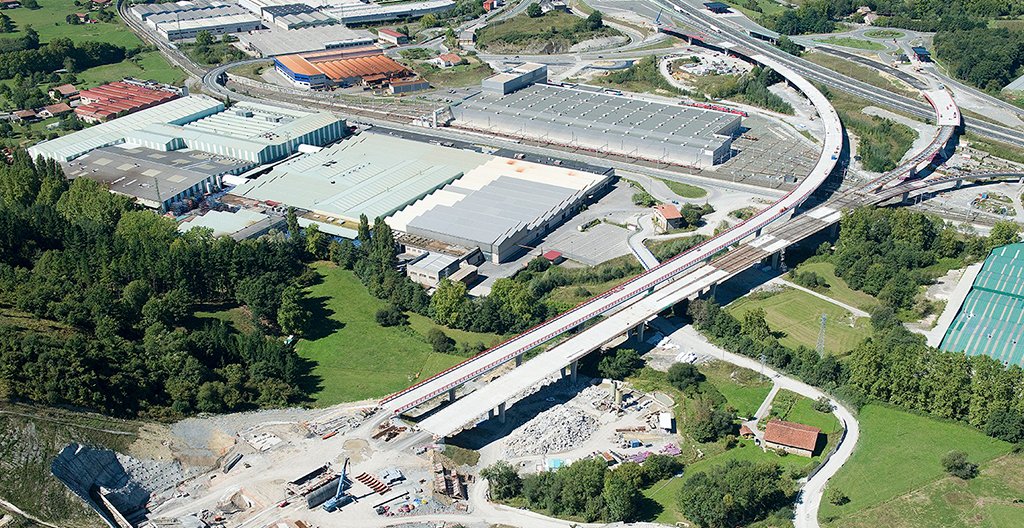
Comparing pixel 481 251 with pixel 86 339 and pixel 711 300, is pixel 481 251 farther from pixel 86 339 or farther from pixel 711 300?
pixel 86 339

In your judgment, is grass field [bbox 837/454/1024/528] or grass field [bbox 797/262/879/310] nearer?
grass field [bbox 837/454/1024/528]

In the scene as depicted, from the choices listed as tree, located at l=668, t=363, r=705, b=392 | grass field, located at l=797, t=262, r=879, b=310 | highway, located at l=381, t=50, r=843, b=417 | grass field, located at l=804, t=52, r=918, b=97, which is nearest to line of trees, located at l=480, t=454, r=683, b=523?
highway, located at l=381, t=50, r=843, b=417

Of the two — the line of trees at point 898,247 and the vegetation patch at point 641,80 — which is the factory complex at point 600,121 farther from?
the line of trees at point 898,247

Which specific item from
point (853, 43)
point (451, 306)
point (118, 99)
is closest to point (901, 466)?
point (451, 306)

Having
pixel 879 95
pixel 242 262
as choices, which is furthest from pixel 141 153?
pixel 879 95

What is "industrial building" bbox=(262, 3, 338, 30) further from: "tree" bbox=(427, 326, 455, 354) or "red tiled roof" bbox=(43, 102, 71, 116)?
"tree" bbox=(427, 326, 455, 354)
